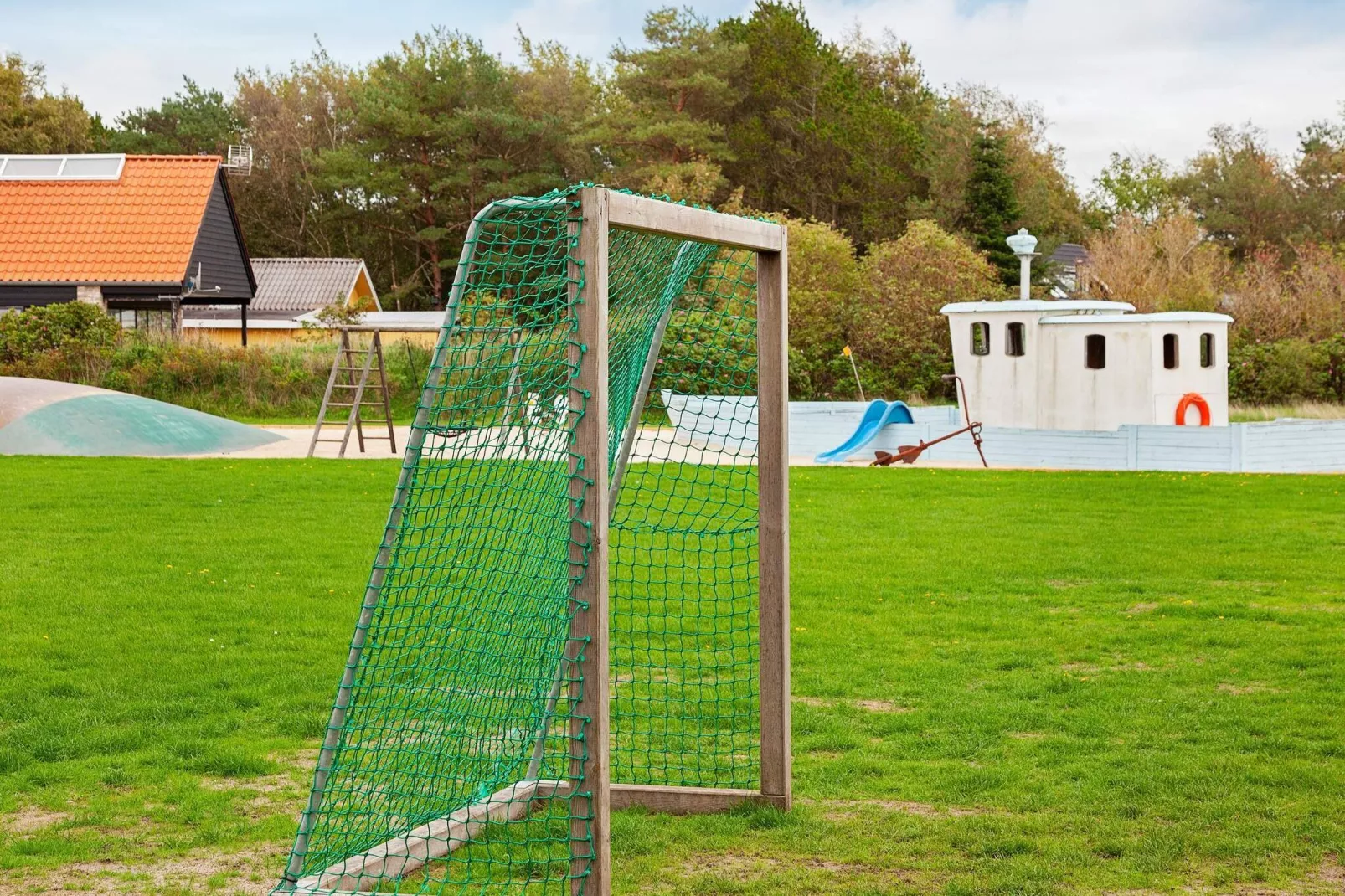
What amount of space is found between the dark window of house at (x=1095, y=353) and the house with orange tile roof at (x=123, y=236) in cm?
1952

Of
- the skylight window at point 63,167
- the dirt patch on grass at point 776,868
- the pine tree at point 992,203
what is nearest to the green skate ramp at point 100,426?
the skylight window at point 63,167

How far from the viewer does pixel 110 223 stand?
31.0 metres

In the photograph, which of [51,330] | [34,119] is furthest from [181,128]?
[51,330]

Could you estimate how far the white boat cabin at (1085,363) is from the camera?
1862 centimetres

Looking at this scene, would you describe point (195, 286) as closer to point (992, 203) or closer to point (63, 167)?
point (63, 167)

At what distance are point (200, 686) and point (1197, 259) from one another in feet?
110

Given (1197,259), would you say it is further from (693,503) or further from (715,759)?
(715,759)

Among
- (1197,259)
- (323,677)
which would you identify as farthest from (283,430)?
(1197,259)

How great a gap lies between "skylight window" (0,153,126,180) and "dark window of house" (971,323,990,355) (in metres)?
21.6

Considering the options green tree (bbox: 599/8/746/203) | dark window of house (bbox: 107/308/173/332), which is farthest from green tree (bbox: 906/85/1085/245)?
dark window of house (bbox: 107/308/173/332)

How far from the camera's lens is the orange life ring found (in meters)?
18.8

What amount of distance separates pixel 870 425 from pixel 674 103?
30.5 m

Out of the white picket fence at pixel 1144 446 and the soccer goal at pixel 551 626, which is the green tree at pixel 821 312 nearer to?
the white picket fence at pixel 1144 446

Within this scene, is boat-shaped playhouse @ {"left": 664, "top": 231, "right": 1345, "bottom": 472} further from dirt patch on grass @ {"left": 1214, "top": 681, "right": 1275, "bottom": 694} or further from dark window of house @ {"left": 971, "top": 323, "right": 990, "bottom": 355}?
dirt patch on grass @ {"left": 1214, "top": 681, "right": 1275, "bottom": 694}
